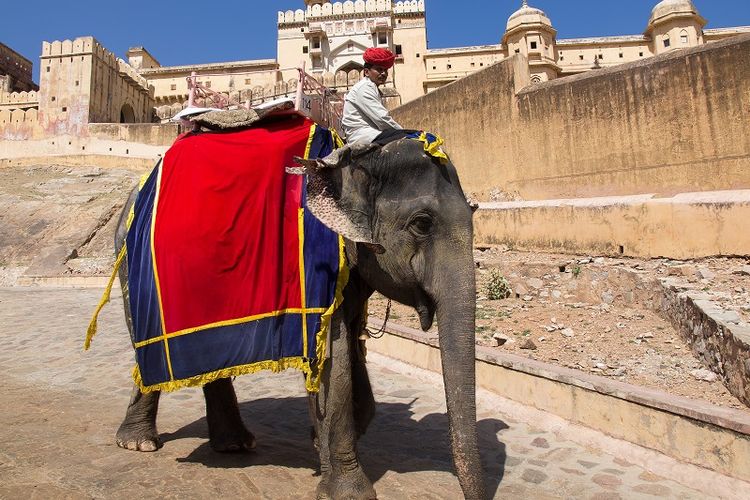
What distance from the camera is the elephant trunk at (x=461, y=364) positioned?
89.6 inches

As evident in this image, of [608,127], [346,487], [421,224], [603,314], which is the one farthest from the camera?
[608,127]

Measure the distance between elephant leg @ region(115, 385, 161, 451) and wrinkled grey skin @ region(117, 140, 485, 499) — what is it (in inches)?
55.4

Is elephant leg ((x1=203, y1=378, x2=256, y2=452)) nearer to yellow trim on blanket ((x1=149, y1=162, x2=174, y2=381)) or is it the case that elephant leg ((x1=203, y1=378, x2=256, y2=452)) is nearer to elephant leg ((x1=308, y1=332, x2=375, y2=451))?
elephant leg ((x1=308, y1=332, x2=375, y2=451))

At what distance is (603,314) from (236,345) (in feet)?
20.1

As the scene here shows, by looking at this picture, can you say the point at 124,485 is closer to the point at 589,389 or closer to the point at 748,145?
the point at 589,389

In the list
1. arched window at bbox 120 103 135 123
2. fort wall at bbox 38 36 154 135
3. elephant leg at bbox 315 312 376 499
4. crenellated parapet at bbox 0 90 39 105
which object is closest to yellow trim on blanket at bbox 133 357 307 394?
elephant leg at bbox 315 312 376 499

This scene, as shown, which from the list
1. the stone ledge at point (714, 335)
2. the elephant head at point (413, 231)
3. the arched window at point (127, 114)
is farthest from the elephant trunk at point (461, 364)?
the arched window at point (127, 114)

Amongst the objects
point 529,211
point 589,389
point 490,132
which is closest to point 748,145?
point 529,211

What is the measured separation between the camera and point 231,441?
3.56 metres

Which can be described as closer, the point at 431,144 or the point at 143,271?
the point at 431,144

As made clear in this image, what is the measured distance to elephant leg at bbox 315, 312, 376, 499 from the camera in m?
2.80

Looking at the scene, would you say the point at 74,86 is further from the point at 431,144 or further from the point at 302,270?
the point at 431,144

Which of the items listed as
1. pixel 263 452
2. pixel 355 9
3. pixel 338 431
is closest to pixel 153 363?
pixel 263 452

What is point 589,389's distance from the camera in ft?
12.8
